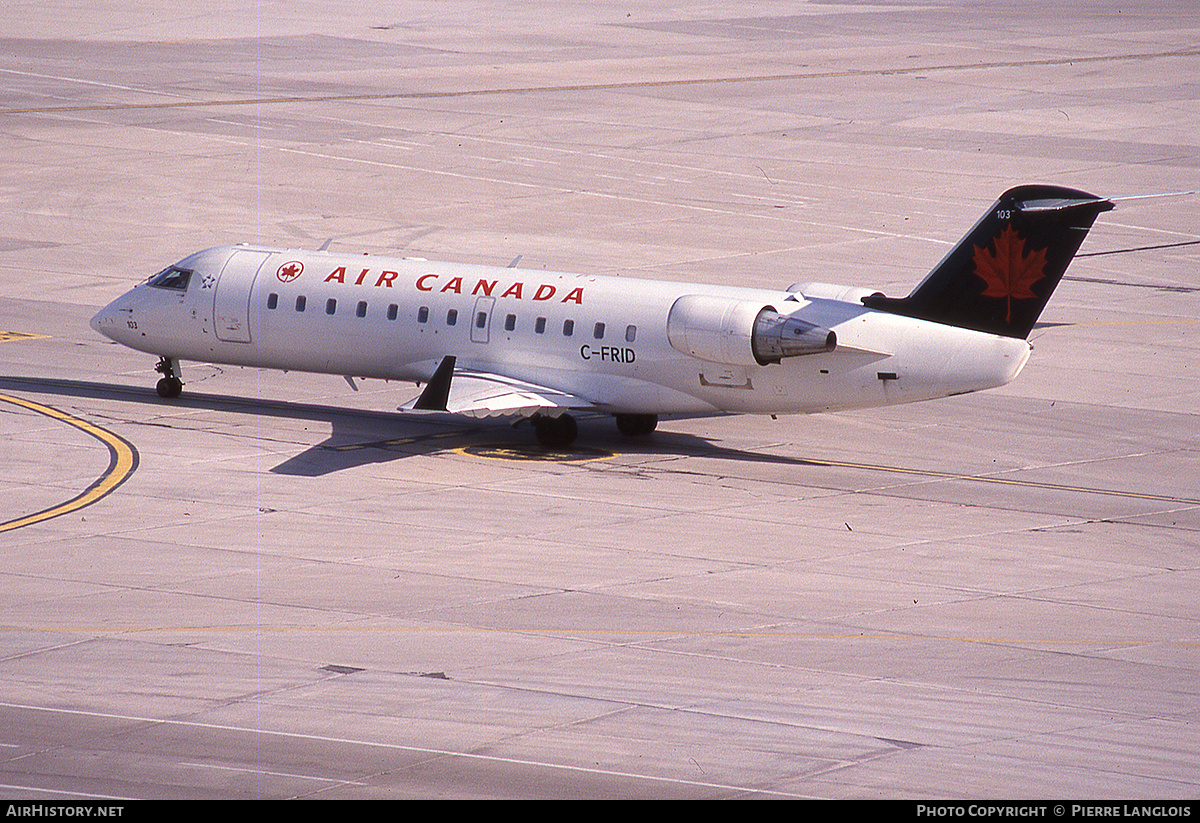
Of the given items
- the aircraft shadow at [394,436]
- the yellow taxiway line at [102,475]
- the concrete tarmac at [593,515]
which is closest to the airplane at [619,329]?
the aircraft shadow at [394,436]

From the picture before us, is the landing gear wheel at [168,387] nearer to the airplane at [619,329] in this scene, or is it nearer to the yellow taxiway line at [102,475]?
the airplane at [619,329]

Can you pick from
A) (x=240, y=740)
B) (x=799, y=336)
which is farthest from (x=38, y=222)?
(x=240, y=740)

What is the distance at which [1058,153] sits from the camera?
2908 inches

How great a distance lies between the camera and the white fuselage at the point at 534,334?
36.3m

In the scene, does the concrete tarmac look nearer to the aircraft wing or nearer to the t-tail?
the aircraft wing

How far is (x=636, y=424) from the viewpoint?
1560 inches

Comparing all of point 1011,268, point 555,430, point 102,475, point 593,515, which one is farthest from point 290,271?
point 1011,268

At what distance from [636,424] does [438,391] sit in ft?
14.6

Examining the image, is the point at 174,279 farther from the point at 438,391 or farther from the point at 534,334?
the point at 534,334

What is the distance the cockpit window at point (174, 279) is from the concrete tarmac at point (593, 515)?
251 cm

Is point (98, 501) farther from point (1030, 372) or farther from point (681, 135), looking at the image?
point (681, 135)

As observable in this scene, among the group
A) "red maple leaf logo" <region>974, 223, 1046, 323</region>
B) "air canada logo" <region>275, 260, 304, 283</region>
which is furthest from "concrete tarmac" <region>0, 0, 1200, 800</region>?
"red maple leaf logo" <region>974, 223, 1046, 323</region>

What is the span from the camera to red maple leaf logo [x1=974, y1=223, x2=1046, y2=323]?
Answer: 3656cm

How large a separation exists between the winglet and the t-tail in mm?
9512
